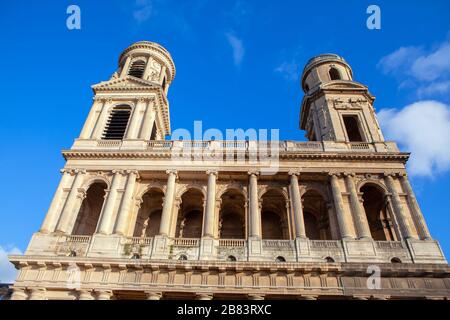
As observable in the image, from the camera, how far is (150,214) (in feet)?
80.1

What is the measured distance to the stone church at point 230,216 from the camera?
1736 cm

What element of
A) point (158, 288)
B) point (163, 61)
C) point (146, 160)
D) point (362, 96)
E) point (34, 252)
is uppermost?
point (163, 61)

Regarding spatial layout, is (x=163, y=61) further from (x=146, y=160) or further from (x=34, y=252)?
(x=34, y=252)

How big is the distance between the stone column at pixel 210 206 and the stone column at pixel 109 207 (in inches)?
233

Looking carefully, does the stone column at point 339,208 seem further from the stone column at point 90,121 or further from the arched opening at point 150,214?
the stone column at point 90,121

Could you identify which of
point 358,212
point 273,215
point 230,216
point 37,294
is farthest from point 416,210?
point 37,294

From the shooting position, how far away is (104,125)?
2639cm

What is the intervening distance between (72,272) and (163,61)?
23.2 metres

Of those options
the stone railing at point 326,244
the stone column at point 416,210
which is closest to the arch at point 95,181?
the stone railing at point 326,244

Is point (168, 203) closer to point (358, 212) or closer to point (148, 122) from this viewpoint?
point (148, 122)

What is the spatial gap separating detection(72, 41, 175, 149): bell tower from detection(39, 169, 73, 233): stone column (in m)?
2.67

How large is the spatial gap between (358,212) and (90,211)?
1825 cm
